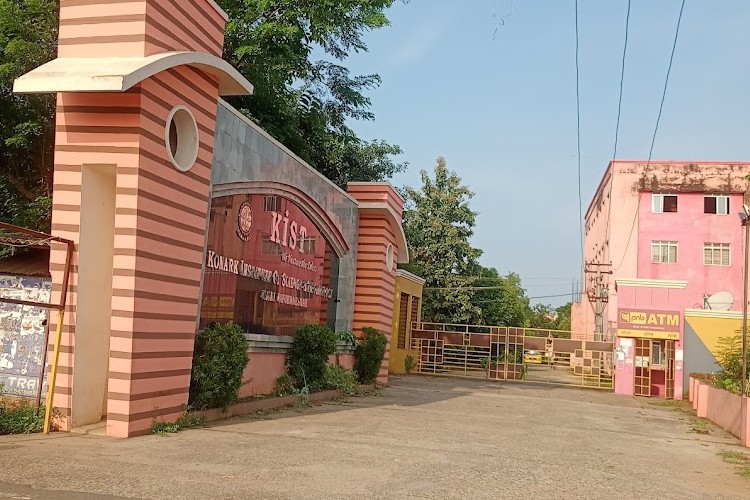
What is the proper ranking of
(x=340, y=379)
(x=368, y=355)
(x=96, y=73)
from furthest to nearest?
(x=368, y=355) → (x=340, y=379) → (x=96, y=73)

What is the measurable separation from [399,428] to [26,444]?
498 centimetres

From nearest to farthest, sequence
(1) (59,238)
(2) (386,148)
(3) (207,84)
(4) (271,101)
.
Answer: (1) (59,238), (3) (207,84), (4) (271,101), (2) (386,148)

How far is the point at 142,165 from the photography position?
7.89 meters

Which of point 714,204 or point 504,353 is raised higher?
point 714,204

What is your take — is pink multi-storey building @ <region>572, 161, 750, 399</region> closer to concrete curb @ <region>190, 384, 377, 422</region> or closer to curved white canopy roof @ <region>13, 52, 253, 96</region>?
concrete curb @ <region>190, 384, 377, 422</region>

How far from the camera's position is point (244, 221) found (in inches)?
440

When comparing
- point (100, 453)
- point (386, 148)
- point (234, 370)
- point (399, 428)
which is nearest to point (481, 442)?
point (399, 428)

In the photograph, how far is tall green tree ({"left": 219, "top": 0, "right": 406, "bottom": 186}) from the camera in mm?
17359

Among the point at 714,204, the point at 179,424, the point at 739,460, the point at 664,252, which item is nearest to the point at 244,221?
the point at 179,424

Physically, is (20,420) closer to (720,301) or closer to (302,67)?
(302,67)

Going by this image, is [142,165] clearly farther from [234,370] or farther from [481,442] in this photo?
[481,442]

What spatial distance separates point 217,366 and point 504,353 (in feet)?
65.3

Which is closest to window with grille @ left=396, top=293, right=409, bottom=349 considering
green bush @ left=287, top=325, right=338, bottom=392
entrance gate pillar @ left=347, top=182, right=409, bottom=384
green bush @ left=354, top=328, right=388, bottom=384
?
entrance gate pillar @ left=347, top=182, right=409, bottom=384

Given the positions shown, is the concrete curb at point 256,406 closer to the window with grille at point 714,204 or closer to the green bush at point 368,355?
the green bush at point 368,355
